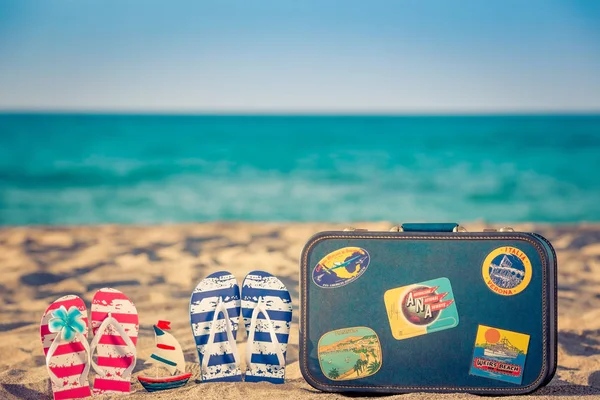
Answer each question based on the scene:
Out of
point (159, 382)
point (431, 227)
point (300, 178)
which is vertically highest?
point (300, 178)

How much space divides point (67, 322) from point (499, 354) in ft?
4.71

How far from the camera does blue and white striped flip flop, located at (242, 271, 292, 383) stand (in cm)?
237

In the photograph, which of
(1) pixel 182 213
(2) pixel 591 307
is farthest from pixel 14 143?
A: (2) pixel 591 307

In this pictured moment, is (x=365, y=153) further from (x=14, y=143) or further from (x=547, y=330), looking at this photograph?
(x=547, y=330)

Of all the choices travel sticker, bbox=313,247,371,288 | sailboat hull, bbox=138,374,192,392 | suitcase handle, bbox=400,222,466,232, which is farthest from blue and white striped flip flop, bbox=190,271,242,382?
suitcase handle, bbox=400,222,466,232

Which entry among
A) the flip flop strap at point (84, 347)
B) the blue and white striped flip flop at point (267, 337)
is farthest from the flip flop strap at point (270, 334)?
the flip flop strap at point (84, 347)

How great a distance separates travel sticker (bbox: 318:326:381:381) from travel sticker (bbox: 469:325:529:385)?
1.09ft

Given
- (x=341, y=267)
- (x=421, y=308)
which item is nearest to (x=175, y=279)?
(x=341, y=267)

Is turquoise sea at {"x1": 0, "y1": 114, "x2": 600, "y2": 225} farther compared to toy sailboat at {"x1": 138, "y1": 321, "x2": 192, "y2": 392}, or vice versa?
turquoise sea at {"x1": 0, "y1": 114, "x2": 600, "y2": 225}

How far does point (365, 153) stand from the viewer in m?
17.6

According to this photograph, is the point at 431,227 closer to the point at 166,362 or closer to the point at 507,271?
the point at 507,271

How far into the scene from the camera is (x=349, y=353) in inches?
89.7

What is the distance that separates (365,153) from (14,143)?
11187 millimetres

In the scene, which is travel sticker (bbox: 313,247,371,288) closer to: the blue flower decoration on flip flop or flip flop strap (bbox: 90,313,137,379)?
flip flop strap (bbox: 90,313,137,379)
